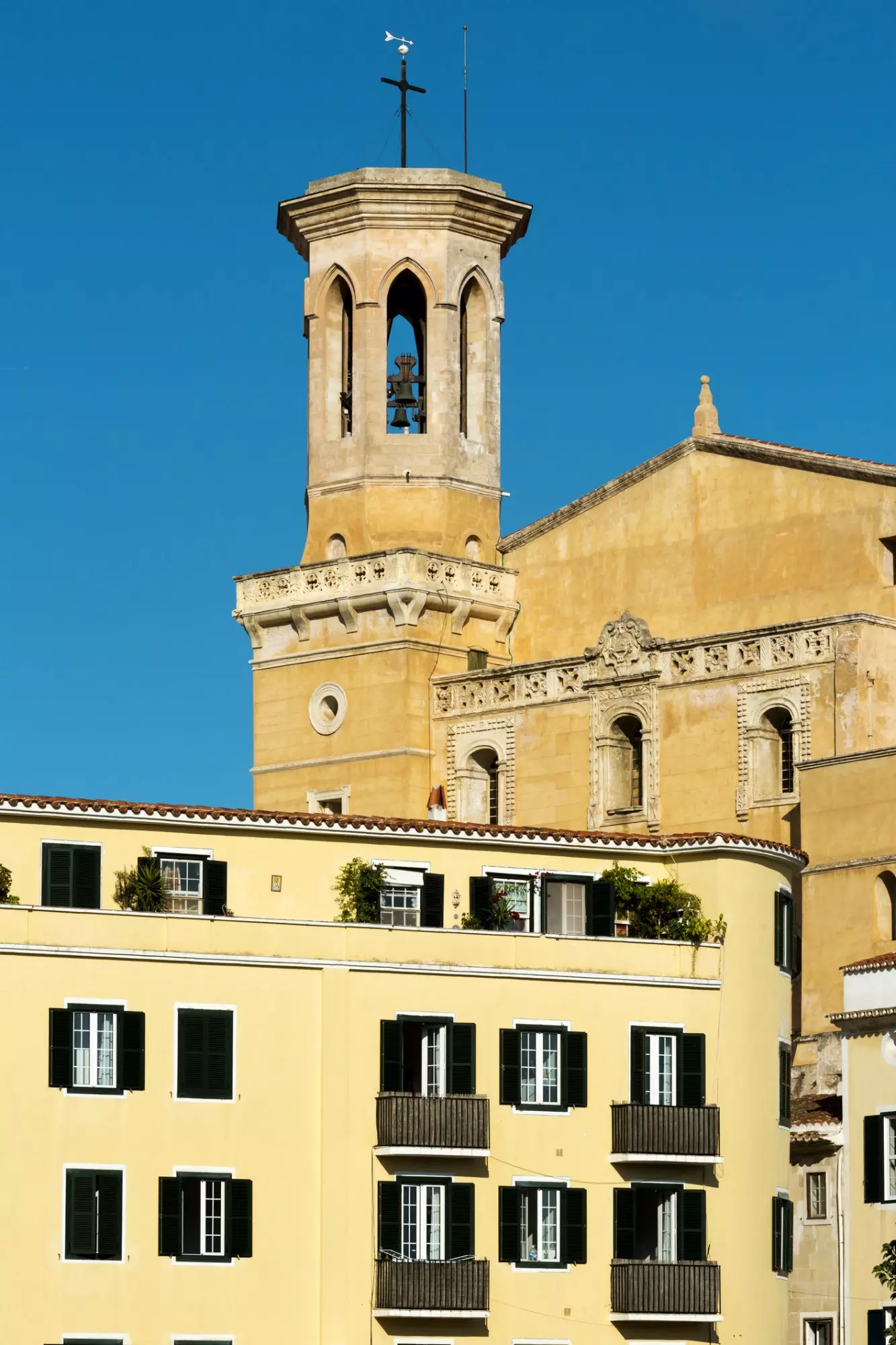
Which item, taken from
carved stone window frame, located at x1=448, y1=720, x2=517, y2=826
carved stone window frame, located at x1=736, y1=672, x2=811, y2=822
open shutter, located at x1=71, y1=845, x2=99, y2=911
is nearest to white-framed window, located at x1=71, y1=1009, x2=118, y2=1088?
open shutter, located at x1=71, y1=845, x2=99, y2=911

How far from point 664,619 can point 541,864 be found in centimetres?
2114

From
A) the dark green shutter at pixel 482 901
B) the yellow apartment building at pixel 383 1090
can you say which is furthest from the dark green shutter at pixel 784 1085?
the dark green shutter at pixel 482 901

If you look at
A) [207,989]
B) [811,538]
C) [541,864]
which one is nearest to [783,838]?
[811,538]

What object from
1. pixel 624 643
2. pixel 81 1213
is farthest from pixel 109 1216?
pixel 624 643

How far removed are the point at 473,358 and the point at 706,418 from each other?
6643 mm

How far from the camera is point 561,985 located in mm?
73000

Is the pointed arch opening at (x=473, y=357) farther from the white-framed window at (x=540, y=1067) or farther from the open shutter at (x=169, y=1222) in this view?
the open shutter at (x=169, y=1222)

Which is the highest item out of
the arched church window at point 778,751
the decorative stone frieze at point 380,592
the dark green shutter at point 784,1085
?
the decorative stone frieze at point 380,592

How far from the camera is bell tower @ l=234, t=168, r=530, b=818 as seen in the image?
96.6m

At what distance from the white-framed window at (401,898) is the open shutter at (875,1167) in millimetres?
10440

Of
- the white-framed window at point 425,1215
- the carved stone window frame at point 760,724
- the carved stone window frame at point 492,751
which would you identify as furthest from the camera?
the carved stone window frame at point 492,751

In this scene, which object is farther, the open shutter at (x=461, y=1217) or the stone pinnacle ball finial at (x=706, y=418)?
the stone pinnacle ball finial at (x=706, y=418)

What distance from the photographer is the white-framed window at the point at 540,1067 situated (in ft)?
238

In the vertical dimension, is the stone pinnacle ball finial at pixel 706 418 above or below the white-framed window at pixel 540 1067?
above
